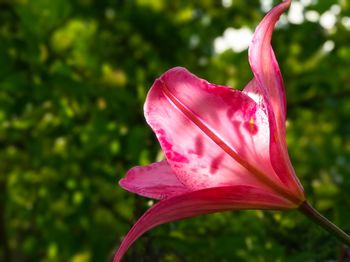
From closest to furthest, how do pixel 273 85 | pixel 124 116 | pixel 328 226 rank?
pixel 328 226, pixel 273 85, pixel 124 116

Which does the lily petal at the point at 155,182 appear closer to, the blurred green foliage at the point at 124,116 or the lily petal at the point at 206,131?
the lily petal at the point at 206,131

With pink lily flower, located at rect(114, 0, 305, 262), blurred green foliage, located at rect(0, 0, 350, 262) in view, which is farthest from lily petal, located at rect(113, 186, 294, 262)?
blurred green foliage, located at rect(0, 0, 350, 262)

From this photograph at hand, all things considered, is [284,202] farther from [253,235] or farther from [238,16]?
[238,16]

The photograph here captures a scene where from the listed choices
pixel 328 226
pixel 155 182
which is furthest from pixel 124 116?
pixel 328 226

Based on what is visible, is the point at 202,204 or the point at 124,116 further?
the point at 124,116

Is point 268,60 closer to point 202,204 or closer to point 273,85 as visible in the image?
point 273,85

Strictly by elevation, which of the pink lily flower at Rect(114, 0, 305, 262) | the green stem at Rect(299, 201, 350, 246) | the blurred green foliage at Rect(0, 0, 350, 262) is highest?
Answer: the pink lily flower at Rect(114, 0, 305, 262)

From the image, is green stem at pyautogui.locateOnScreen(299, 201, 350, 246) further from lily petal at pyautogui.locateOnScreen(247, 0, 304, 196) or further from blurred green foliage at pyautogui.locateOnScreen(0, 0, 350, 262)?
blurred green foliage at pyautogui.locateOnScreen(0, 0, 350, 262)
